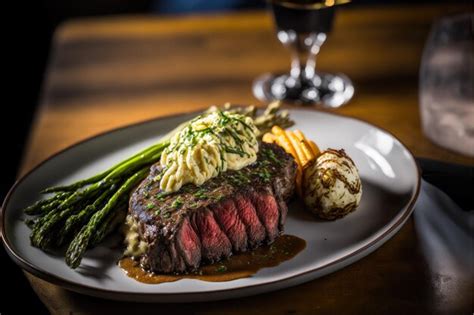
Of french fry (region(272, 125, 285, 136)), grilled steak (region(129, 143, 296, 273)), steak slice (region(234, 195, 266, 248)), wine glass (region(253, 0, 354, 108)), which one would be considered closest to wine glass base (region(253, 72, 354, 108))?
wine glass (region(253, 0, 354, 108))

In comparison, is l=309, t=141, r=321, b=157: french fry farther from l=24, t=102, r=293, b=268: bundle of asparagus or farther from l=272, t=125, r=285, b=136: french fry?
l=24, t=102, r=293, b=268: bundle of asparagus

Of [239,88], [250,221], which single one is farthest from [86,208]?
[239,88]

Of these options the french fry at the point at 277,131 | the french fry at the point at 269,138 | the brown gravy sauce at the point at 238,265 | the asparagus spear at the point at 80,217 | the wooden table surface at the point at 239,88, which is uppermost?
the french fry at the point at 277,131

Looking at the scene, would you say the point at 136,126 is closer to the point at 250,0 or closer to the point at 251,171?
the point at 251,171

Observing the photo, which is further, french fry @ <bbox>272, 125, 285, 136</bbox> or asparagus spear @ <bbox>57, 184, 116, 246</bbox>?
french fry @ <bbox>272, 125, 285, 136</bbox>

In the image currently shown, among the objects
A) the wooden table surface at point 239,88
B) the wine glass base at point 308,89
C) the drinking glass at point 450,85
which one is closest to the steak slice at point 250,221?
the wooden table surface at point 239,88

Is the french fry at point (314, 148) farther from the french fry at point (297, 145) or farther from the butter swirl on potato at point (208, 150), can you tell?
the butter swirl on potato at point (208, 150)

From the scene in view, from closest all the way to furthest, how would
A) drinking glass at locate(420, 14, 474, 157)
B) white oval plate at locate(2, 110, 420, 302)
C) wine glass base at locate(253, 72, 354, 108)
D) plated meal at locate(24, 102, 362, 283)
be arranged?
1. white oval plate at locate(2, 110, 420, 302)
2. plated meal at locate(24, 102, 362, 283)
3. drinking glass at locate(420, 14, 474, 157)
4. wine glass base at locate(253, 72, 354, 108)

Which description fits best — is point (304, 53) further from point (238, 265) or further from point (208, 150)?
point (238, 265)
